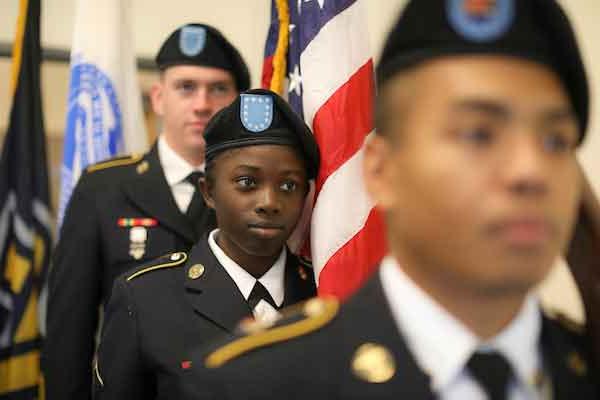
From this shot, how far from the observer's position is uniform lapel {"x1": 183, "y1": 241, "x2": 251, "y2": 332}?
3.83 feet

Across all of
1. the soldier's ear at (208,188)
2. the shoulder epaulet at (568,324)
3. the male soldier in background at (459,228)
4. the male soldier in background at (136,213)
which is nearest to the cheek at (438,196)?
the male soldier in background at (459,228)

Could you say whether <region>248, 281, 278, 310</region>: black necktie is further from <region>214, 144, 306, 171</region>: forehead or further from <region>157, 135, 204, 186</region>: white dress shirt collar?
<region>157, 135, 204, 186</region>: white dress shirt collar

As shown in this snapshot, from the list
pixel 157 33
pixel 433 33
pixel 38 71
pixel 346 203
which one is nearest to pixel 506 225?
pixel 433 33

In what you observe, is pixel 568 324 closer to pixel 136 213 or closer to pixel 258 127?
pixel 258 127

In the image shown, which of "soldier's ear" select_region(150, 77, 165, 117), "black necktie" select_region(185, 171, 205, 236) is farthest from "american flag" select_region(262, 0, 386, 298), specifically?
"soldier's ear" select_region(150, 77, 165, 117)

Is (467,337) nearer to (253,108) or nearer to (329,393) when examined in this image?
(329,393)

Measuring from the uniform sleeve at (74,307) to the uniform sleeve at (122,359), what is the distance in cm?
47

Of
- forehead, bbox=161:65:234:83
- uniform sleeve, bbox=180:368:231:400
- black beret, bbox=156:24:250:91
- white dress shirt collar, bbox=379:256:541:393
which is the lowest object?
uniform sleeve, bbox=180:368:231:400

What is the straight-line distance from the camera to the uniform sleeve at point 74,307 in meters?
1.66

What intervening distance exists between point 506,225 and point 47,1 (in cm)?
234

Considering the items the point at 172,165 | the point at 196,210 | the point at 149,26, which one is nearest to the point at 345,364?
the point at 196,210

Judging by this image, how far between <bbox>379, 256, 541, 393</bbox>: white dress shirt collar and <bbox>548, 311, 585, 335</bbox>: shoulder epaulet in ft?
0.24

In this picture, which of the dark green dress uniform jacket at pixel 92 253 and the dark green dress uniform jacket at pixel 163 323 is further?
the dark green dress uniform jacket at pixel 92 253

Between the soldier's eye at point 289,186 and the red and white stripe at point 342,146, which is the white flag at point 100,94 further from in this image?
the soldier's eye at point 289,186
